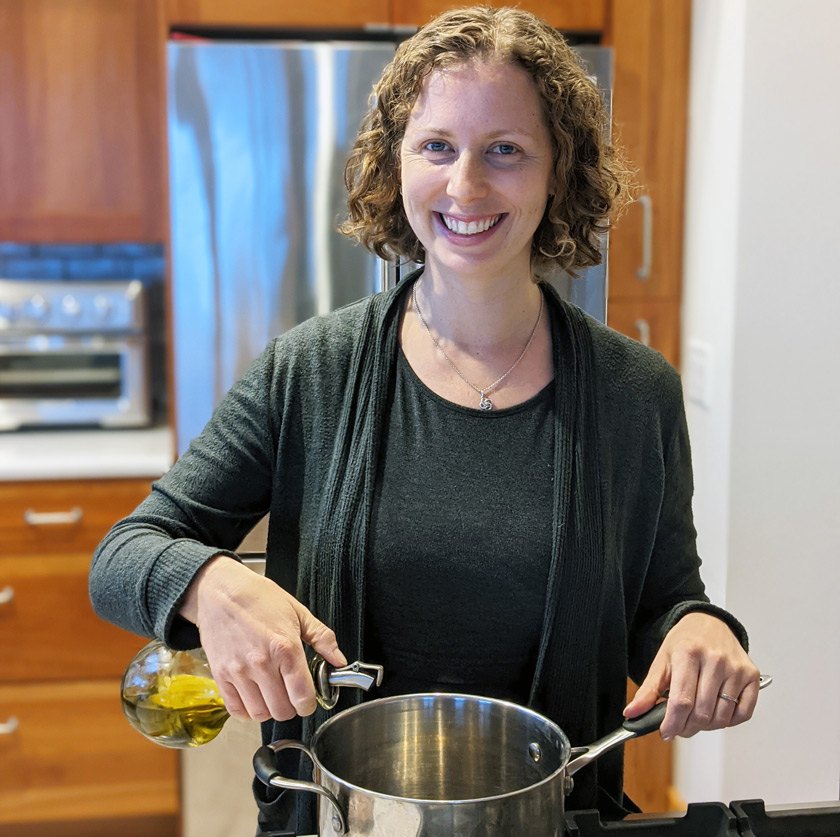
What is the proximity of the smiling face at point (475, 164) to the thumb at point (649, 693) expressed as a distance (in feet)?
1.37

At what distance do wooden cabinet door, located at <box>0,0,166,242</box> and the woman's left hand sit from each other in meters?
1.80

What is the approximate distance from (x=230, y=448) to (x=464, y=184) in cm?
35

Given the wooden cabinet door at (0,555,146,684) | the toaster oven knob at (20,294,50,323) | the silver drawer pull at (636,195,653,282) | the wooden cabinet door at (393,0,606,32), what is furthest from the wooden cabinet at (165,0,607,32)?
the wooden cabinet door at (0,555,146,684)

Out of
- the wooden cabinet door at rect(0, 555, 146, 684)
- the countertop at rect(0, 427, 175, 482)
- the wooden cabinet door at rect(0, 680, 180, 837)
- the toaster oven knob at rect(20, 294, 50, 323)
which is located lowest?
the wooden cabinet door at rect(0, 680, 180, 837)

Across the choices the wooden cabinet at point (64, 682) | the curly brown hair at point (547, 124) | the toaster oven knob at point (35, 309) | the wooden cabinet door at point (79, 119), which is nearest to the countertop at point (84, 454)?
the wooden cabinet at point (64, 682)

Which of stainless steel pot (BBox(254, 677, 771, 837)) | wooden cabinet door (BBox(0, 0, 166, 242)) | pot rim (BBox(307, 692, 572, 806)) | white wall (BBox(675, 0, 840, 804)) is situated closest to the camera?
pot rim (BBox(307, 692, 572, 806))

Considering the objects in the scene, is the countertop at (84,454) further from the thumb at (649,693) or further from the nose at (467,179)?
the thumb at (649,693)

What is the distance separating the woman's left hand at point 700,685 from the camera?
920 mm

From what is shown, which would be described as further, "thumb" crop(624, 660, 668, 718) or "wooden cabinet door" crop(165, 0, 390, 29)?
"wooden cabinet door" crop(165, 0, 390, 29)

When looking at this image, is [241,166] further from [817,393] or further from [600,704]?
[600,704]

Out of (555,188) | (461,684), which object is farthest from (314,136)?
(461,684)

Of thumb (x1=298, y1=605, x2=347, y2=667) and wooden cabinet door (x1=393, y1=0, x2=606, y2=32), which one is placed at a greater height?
wooden cabinet door (x1=393, y1=0, x2=606, y2=32)

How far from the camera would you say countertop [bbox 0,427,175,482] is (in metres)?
2.19

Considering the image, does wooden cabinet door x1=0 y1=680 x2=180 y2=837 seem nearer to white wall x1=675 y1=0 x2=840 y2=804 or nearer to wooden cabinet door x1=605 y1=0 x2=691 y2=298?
white wall x1=675 y1=0 x2=840 y2=804
